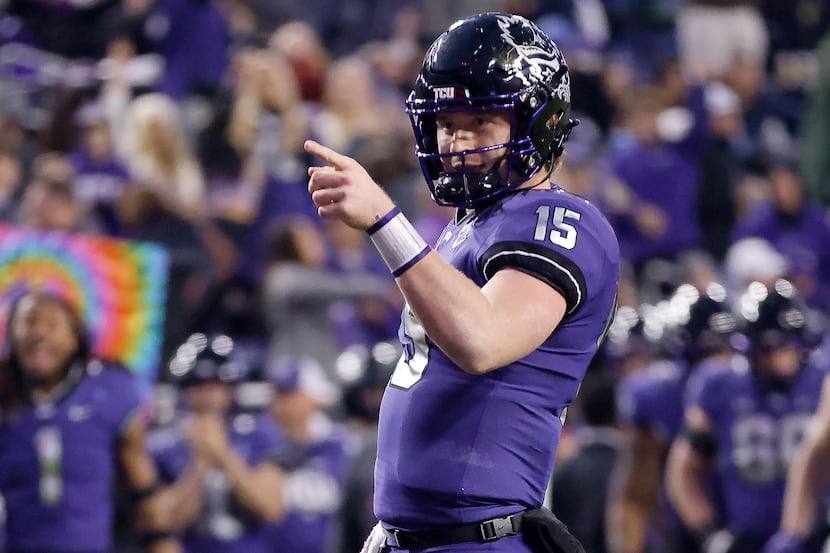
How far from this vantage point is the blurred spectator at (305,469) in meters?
7.26

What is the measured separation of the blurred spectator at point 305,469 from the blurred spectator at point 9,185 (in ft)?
→ 5.87

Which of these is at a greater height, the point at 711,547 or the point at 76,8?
the point at 76,8

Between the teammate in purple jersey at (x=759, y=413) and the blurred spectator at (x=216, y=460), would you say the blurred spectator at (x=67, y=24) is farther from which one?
the teammate in purple jersey at (x=759, y=413)

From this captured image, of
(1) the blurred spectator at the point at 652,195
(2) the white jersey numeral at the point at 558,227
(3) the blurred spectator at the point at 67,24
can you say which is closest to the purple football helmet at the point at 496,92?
(2) the white jersey numeral at the point at 558,227

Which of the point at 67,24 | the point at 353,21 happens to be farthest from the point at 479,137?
the point at 353,21

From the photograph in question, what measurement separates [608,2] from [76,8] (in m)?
4.35

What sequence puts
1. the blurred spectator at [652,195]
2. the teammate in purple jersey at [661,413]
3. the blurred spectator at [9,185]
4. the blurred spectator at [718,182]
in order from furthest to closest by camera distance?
1. the blurred spectator at [718,182]
2. the blurred spectator at [652,195]
3. the blurred spectator at [9,185]
4. the teammate in purple jersey at [661,413]

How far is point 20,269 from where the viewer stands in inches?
271

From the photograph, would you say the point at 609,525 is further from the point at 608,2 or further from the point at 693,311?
the point at 608,2

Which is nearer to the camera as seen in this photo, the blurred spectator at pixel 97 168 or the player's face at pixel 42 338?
the player's face at pixel 42 338

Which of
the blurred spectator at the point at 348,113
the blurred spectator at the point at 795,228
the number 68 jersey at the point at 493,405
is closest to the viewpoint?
the number 68 jersey at the point at 493,405

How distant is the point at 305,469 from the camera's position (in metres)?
7.35

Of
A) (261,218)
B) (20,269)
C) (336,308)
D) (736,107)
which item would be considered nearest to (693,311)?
(336,308)

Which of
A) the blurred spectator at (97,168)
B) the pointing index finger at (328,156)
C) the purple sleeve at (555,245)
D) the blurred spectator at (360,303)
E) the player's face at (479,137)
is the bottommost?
the blurred spectator at (360,303)
